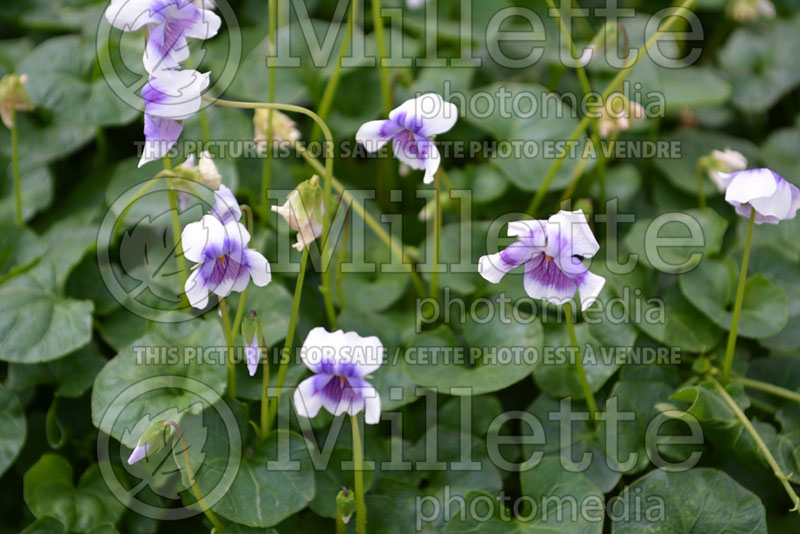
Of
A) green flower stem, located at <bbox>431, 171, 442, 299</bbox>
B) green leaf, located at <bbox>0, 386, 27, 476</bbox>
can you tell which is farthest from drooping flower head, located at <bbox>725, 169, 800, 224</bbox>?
green leaf, located at <bbox>0, 386, 27, 476</bbox>

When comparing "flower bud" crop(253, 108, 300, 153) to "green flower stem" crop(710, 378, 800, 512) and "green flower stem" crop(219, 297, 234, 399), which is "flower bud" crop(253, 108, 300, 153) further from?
"green flower stem" crop(710, 378, 800, 512)

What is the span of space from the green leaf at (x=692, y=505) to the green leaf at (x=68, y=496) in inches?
29.7

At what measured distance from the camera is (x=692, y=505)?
3.59ft

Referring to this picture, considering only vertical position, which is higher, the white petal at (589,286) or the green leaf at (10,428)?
the white petal at (589,286)

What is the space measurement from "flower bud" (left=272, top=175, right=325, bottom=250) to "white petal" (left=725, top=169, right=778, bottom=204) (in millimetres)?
526

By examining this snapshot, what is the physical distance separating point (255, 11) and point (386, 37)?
0.41 metres

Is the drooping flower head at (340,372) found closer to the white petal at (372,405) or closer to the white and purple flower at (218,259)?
the white petal at (372,405)

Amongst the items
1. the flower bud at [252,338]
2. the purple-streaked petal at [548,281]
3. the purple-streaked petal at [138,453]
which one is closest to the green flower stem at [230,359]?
the flower bud at [252,338]

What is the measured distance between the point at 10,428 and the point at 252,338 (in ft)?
1.66

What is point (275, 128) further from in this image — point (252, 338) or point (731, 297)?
point (731, 297)

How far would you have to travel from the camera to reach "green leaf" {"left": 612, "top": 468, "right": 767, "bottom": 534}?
3.54 feet

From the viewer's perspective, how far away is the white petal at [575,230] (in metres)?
0.91

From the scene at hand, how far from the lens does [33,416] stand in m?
1.35

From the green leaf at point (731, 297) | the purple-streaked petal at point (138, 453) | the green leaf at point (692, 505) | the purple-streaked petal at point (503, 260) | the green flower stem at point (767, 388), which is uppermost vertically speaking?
the purple-streaked petal at point (503, 260)
